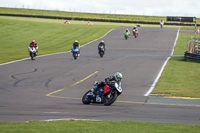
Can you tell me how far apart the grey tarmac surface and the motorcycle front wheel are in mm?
282

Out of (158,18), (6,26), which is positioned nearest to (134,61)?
(6,26)

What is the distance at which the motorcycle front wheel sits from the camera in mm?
15550

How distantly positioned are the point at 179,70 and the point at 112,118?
17334mm

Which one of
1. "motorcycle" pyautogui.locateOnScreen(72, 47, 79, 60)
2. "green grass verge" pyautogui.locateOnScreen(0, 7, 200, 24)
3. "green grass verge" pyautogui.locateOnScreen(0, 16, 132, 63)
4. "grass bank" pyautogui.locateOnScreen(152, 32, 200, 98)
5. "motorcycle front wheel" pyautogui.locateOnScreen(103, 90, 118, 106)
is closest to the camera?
"motorcycle front wheel" pyautogui.locateOnScreen(103, 90, 118, 106)

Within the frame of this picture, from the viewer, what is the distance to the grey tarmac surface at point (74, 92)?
42.9 feet

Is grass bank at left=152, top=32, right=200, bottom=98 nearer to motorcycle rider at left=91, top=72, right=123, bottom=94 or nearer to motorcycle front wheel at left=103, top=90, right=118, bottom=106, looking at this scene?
motorcycle rider at left=91, top=72, right=123, bottom=94

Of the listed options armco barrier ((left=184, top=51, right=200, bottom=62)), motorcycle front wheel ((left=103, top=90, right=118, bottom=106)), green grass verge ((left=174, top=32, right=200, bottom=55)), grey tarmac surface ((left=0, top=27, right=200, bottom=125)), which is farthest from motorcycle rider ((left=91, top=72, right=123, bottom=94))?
green grass verge ((left=174, top=32, right=200, bottom=55))

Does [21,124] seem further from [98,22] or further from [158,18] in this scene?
[158,18]

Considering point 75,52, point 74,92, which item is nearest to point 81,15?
point 75,52

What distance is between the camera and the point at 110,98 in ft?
51.5

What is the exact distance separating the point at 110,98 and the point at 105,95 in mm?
303

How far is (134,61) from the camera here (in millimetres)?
34812

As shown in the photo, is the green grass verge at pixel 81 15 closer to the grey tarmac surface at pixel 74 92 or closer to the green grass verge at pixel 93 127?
the grey tarmac surface at pixel 74 92

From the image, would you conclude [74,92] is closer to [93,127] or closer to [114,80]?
[114,80]
